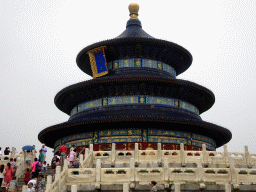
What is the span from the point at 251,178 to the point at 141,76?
1759cm

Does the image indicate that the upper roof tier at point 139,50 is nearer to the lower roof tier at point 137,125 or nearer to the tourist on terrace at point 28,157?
the lower roof tier at point 137,125

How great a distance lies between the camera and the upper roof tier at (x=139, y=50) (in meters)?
35.9

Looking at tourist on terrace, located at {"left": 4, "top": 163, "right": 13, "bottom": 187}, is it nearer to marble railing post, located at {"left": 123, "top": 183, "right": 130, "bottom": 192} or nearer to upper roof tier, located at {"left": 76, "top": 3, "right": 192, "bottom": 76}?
marble railing post, located at {"left": 123, "top": 183, "right": 130, "bottom": 192}

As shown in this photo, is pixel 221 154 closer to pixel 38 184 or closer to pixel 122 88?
pixel 38 184

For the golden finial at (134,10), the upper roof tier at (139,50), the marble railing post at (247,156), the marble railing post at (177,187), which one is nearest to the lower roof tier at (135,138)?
the upper roof tier at (139,50)

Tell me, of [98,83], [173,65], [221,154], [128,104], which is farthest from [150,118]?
[173,65]

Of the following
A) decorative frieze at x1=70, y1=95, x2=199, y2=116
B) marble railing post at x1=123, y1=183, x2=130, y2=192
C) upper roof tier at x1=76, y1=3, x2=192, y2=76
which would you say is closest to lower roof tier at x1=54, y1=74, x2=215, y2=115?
decorative frieze at x1=70, y1=95, x2=199, y2=116

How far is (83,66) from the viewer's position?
136 ft

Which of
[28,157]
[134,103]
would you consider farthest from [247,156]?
[28,157]

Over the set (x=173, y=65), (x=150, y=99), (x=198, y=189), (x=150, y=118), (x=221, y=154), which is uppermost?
(x=173, y=65)

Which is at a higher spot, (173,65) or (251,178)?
(173,65)

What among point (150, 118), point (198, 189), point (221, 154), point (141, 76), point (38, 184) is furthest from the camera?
point (141, 76)

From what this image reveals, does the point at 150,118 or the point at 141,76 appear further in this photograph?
the point at 141,76

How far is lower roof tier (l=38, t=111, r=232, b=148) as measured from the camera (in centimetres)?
2991
